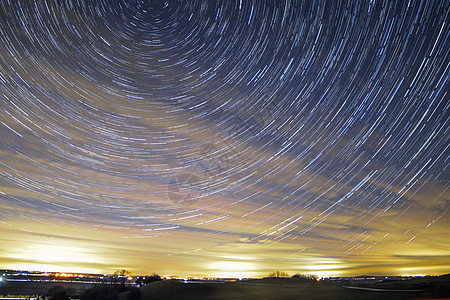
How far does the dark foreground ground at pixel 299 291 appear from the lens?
35188 mm

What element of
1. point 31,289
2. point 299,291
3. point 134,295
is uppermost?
point 31,289

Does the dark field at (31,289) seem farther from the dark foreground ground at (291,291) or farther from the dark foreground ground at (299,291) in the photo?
the dark foreground ground at (299,291)

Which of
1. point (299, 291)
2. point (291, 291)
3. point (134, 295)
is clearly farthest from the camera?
point (134, 295)

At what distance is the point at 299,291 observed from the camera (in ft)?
141

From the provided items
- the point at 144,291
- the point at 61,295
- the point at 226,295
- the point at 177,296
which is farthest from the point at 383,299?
the point at 61,295

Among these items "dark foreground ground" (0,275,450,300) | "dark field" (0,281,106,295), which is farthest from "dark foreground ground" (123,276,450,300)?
"dark field" (0,281,106,295)

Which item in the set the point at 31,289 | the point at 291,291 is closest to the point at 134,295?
the point at 291,291

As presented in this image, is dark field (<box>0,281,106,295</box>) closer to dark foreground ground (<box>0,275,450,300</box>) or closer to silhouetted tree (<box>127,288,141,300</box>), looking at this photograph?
dark foreground ground (<box>0,275,450,300</box>)

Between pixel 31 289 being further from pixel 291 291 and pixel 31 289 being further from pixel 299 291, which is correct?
pixel 299 291

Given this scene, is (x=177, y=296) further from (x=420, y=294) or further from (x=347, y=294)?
(x=420, y=294)

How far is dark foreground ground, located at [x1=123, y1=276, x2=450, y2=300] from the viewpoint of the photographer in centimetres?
3519

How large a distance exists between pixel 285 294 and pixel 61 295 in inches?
1581

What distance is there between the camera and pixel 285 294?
42219 millimetres

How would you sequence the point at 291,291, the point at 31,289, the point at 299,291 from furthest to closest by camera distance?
the point at 31,289 → the point at 291,291 → the point at 299,291
